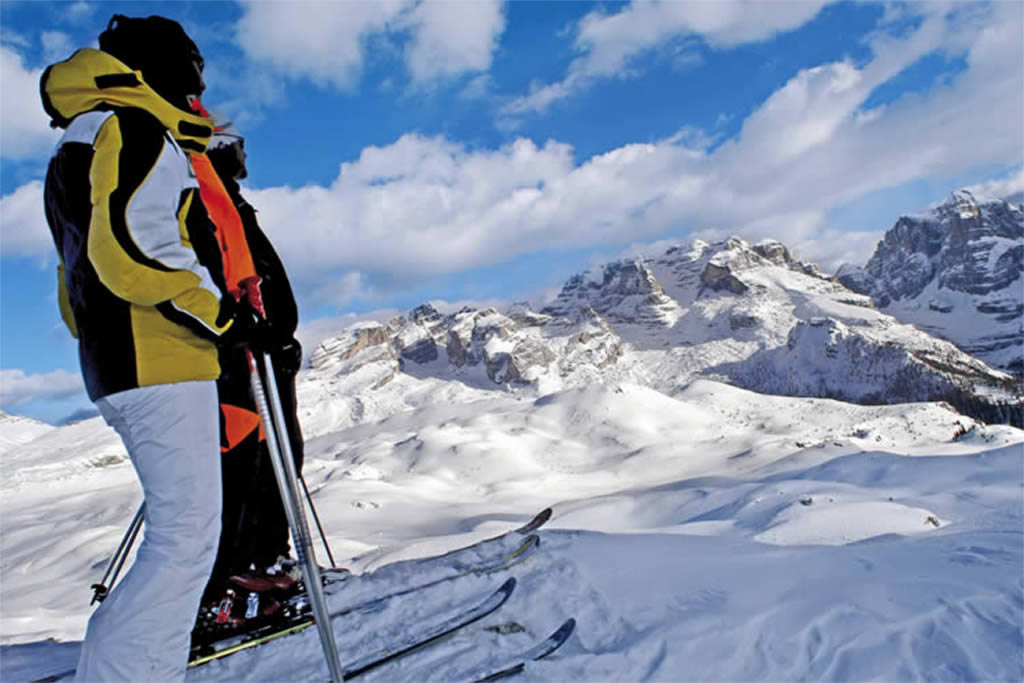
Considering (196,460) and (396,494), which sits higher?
(196,460)

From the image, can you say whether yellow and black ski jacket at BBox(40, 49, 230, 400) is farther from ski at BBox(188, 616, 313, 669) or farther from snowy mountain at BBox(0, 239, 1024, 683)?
snowy mountain at BBox(0, 239, 1024, 683)

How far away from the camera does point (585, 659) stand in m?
3.21

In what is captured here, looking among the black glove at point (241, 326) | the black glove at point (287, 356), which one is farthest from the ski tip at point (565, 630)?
the black glove at point (241, 326)

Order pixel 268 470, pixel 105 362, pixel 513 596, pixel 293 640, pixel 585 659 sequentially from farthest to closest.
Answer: pixel 268 470
pixel 513 596
pixel 293 640
pixel 585 659
pixel 105 362

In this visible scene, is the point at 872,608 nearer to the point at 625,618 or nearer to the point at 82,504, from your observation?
the point at 625,618

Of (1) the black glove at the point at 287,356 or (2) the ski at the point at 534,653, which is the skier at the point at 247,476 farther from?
(2) the ski at the point at 534,653

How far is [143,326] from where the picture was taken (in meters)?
2.54

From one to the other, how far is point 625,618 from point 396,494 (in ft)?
116

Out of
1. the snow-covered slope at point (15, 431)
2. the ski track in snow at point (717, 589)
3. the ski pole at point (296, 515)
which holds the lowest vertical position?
the ski track in snow at point (717, 589)

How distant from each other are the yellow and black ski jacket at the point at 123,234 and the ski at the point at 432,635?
1867mm

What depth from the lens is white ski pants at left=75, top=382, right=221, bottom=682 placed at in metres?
2.31

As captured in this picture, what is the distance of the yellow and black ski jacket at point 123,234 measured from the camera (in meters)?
2.40

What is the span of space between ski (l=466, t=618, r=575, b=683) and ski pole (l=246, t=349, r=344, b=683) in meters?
0.79

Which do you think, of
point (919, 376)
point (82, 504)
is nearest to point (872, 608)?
point (82, 504)
